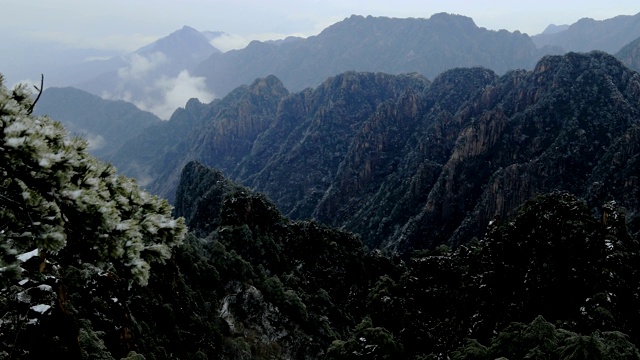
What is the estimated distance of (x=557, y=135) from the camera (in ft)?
580

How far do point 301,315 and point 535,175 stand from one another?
137 m

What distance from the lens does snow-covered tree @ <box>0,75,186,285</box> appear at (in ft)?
19.5

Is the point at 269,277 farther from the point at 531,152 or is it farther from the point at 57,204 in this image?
the point at 531,152

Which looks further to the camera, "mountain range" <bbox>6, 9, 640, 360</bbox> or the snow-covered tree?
"mountain range" <bbox>6, 9, 640, 360</bbox>

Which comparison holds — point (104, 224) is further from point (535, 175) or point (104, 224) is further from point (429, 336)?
point (535, 175)

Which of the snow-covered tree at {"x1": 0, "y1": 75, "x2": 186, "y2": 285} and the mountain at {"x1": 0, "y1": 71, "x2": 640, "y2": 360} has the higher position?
the snow-covered tree at {"x1": 0, "y1": 75, "x2": 186, "y2": 285}

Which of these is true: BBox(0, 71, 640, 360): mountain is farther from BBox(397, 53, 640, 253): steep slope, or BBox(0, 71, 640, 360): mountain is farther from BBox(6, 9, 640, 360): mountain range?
BBox(397, 53, 640, 253): steep slope

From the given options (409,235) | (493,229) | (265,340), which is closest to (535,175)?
(409,235)

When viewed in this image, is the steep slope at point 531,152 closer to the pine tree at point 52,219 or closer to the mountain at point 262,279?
the mountain at point 262,279

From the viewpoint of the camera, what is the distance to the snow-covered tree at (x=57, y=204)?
594 centimetres

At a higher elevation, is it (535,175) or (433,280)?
(433,280)

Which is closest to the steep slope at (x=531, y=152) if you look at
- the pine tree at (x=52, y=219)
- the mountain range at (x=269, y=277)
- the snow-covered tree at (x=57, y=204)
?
the mountain range at (x=269, y=277)

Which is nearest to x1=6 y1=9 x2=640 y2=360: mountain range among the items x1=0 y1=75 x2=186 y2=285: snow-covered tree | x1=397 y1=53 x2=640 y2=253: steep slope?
x1=0 y1=75 x2=186 y2=285: snow-covered tree

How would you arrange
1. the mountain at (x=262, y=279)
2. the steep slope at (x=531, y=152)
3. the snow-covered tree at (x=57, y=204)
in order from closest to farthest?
the snow-covered tree at (x=57, y=204) < the mountain at (x=262, y=279) < the steep slope at (x=531, y=152)
